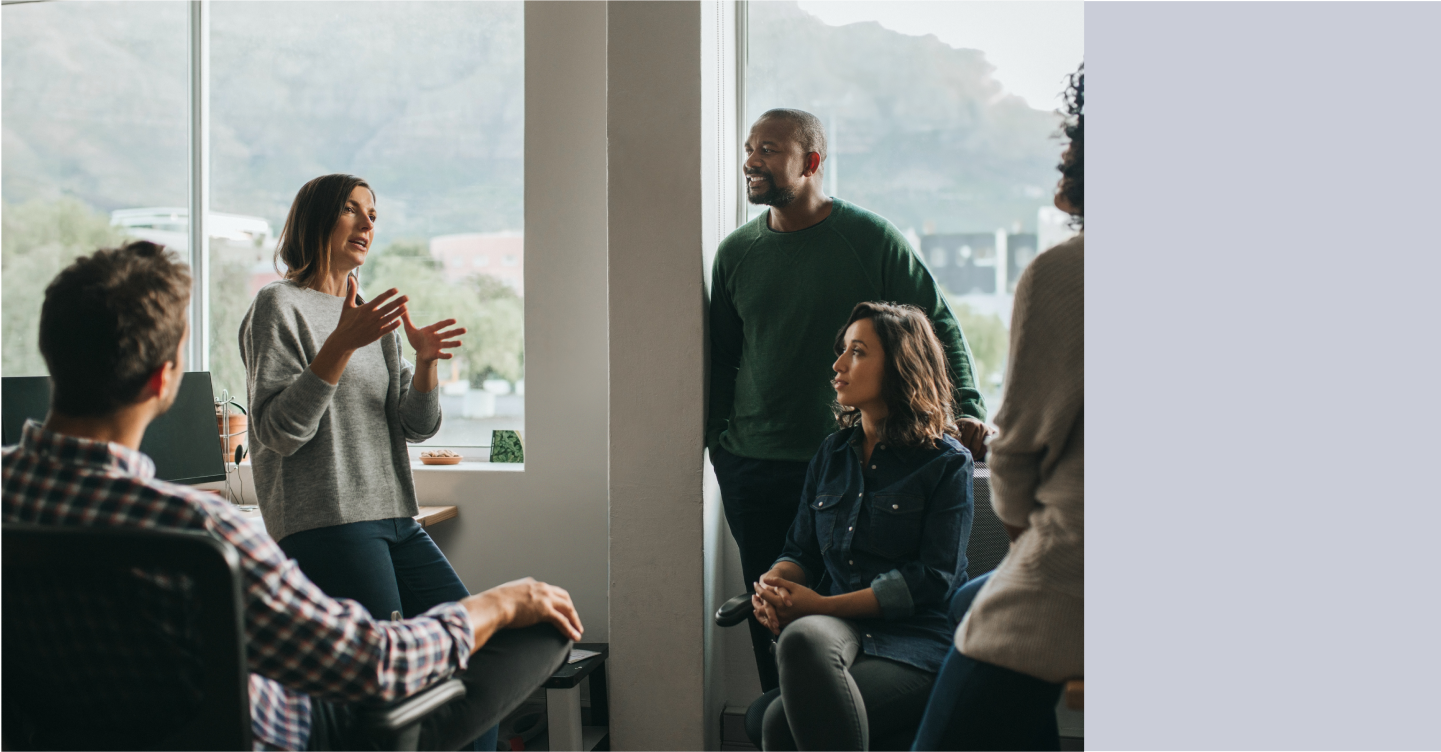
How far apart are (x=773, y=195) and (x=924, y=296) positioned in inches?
18.6

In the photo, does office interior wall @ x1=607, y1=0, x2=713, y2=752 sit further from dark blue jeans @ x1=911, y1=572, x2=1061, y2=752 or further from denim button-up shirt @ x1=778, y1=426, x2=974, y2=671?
dark blue jeans @ x1=911, y1=572, x2=1061, y2=752

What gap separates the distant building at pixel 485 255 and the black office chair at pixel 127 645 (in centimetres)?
212

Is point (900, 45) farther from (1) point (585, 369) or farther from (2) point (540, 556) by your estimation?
(2) point (540, 556)

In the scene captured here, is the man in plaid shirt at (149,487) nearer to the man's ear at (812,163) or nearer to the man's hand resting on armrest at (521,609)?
the man's hand resting on armrest at (521,609)

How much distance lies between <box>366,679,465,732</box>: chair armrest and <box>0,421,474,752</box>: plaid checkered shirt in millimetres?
23

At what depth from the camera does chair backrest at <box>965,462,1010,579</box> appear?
2.13 metres

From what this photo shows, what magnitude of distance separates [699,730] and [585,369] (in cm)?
111

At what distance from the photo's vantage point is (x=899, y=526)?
1.85 meters

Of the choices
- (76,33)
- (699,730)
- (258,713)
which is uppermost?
(76,33)

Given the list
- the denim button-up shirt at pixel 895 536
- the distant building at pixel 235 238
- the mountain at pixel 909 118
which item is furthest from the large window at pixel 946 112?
the distant building at pixel 235 238

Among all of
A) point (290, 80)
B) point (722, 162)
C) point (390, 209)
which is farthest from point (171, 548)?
point (290, 80)

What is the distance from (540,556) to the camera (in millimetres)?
2846

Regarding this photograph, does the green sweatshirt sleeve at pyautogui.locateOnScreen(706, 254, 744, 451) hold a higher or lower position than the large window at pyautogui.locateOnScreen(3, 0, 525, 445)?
lower

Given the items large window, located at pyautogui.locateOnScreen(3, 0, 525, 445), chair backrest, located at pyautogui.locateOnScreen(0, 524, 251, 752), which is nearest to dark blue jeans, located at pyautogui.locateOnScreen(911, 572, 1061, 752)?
chair backrest, located at pyautogui.locateOnScreen(0, 524, 251, 752)
